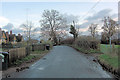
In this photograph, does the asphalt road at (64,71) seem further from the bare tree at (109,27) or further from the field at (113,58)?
the bare tree at (109,27)

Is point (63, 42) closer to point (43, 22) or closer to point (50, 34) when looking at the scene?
point (50, 34)

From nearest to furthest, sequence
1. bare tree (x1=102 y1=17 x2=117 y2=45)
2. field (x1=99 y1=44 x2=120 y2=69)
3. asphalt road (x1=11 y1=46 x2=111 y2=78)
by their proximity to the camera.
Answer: asphalt road (x1=11 y1=46 x2=111 y2=78)
field (x1=99 y1=44 x2=120 y2=69)
bare tree (x1=102 y1=17 x2=117 y2=45)

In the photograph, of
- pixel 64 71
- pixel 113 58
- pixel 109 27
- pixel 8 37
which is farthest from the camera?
pixel 8 37

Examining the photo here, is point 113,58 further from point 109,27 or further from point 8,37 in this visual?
point 8,37

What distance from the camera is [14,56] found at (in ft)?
→ 29.1

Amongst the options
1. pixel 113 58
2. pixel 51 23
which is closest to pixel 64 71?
pixel 113 58

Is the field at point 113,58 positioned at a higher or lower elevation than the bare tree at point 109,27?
lower

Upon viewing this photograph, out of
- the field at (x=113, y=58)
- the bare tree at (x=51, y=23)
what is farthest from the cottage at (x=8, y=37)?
the field at (x=113, y=58)

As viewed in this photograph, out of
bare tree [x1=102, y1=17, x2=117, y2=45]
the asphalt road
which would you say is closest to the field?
the asphalt road

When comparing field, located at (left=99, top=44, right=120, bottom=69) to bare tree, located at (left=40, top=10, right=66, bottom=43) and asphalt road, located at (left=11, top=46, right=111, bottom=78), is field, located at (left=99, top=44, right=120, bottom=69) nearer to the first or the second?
asphalt road, located at (left=11, top=46, right=111, bottom=78)

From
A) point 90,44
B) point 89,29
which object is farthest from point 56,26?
point 90,44

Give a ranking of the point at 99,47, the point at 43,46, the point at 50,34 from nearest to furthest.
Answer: the point at 99,47, the point at 43,46, the point at 50,34

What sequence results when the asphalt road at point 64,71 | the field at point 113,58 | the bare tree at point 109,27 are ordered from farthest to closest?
the bare tree at point 109,27
the field at point 113,58
the asphalt road at point 64,71

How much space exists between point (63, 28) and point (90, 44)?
29803 mm
